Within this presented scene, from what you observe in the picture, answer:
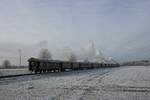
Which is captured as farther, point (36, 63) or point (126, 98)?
point (36, 63)

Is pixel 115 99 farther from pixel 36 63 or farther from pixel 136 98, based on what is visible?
pixel 36 63

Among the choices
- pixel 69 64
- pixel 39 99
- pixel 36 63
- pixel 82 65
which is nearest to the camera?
pixel 39 99

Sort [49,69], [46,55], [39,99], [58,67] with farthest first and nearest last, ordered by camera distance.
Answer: [46,55] < [58,67] < [49,69] < [39,99]

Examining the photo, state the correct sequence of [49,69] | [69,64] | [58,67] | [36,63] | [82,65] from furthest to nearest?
[82,65] < [69,64] < [58,67] < [49,69] < [36,63]

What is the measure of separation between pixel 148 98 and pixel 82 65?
209 feet

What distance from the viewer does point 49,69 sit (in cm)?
4478

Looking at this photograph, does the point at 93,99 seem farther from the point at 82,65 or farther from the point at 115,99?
the point at 82,65

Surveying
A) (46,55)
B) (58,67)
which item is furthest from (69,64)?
(46,55)

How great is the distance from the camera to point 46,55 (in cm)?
12481

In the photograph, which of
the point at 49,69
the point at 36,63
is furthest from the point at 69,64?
the point at 36,63

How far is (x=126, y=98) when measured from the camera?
34.3 feet

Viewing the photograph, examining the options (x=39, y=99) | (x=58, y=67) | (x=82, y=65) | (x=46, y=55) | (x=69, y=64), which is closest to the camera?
(x=39, y=99)

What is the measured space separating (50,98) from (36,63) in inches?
1170

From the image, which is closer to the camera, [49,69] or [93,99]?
[93,99]
